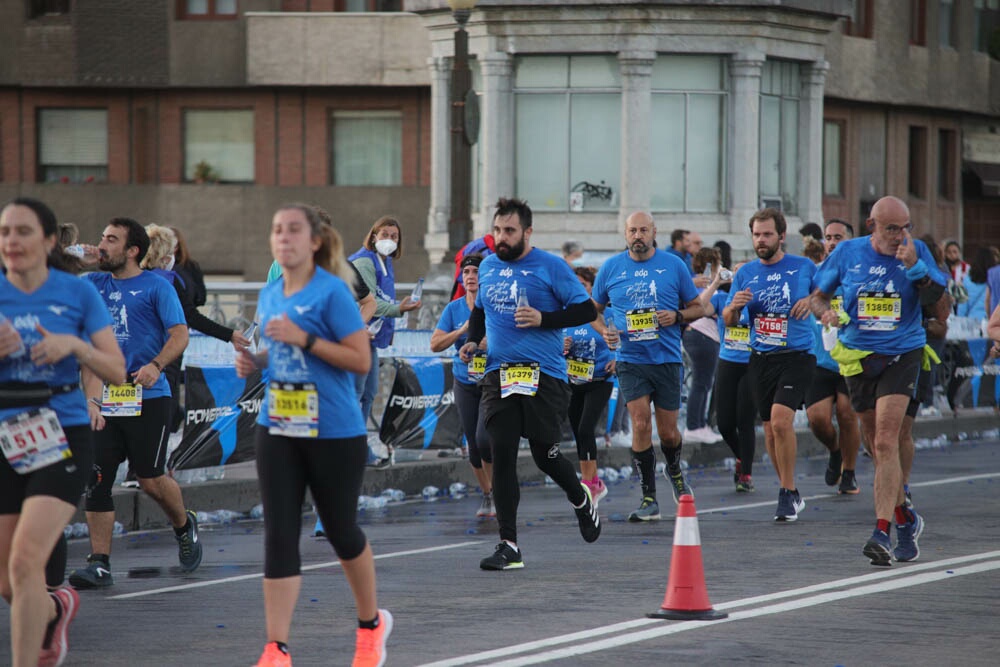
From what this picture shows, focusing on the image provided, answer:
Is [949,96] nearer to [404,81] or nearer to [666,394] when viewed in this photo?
[404,81]

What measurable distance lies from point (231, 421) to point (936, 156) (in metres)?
31.7

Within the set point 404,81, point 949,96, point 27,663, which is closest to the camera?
point 27,663

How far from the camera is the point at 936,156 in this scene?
4306 centimetres

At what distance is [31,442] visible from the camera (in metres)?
7.10

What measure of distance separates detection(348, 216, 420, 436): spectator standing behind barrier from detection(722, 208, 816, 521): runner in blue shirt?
2.52m

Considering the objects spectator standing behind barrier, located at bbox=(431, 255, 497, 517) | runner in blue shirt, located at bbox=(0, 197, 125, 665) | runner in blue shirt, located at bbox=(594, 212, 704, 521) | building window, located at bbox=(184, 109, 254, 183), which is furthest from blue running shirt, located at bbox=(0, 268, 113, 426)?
building window, located at bbox=(184, 109, 254, 183)

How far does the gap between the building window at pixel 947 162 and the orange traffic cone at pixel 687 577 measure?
36.8 meters

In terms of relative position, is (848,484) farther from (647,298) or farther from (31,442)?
(31,442)

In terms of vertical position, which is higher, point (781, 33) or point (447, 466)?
point (781, 33)

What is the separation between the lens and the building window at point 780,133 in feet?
100

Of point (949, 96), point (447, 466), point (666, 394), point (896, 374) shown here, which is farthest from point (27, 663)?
point (949, 96)

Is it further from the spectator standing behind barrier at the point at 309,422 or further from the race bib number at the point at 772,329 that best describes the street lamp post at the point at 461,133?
the spectator standing behind barrier at the point at 309,422

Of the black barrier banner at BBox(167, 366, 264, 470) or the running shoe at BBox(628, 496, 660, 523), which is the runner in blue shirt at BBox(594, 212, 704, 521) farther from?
the black barrier banner at BBox(167, 366, 264, 470)

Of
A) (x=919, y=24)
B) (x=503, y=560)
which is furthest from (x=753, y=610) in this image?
(x=919, y=24)
